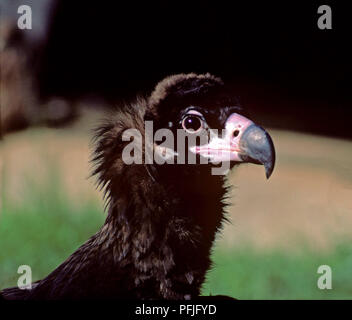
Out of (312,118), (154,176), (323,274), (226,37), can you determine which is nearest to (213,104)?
(154,176)

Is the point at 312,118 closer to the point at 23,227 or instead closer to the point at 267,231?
the point at 267,231

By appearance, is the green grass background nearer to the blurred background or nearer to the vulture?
the blurred background

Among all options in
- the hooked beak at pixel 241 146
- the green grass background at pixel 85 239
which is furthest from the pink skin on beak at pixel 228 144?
the green grass background at pixel 85 239

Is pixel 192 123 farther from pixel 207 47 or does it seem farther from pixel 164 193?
pixel 207 47

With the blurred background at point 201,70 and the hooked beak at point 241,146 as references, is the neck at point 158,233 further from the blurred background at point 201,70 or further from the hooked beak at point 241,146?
the blurred background at point 201,70

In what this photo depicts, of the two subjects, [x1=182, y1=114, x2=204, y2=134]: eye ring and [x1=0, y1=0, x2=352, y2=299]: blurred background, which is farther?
[x1=0, y1=0, x2=352, y2=299]: blurred background

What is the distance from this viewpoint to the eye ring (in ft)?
7.69

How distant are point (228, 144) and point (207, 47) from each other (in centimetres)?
66

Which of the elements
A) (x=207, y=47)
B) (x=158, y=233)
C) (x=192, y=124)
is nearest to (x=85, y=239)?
(x=158, y=233)

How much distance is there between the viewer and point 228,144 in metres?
2.35

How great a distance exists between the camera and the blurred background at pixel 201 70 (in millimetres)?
2773

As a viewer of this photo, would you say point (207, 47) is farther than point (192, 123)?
Yes

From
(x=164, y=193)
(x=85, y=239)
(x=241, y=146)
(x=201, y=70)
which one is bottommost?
(x=85, y=239)

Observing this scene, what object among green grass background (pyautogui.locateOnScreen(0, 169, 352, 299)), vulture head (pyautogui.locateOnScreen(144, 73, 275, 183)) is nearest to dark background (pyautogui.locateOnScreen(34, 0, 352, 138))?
vulture head (pyautogui.locateOnScreen(144, 73, 275, 183))
